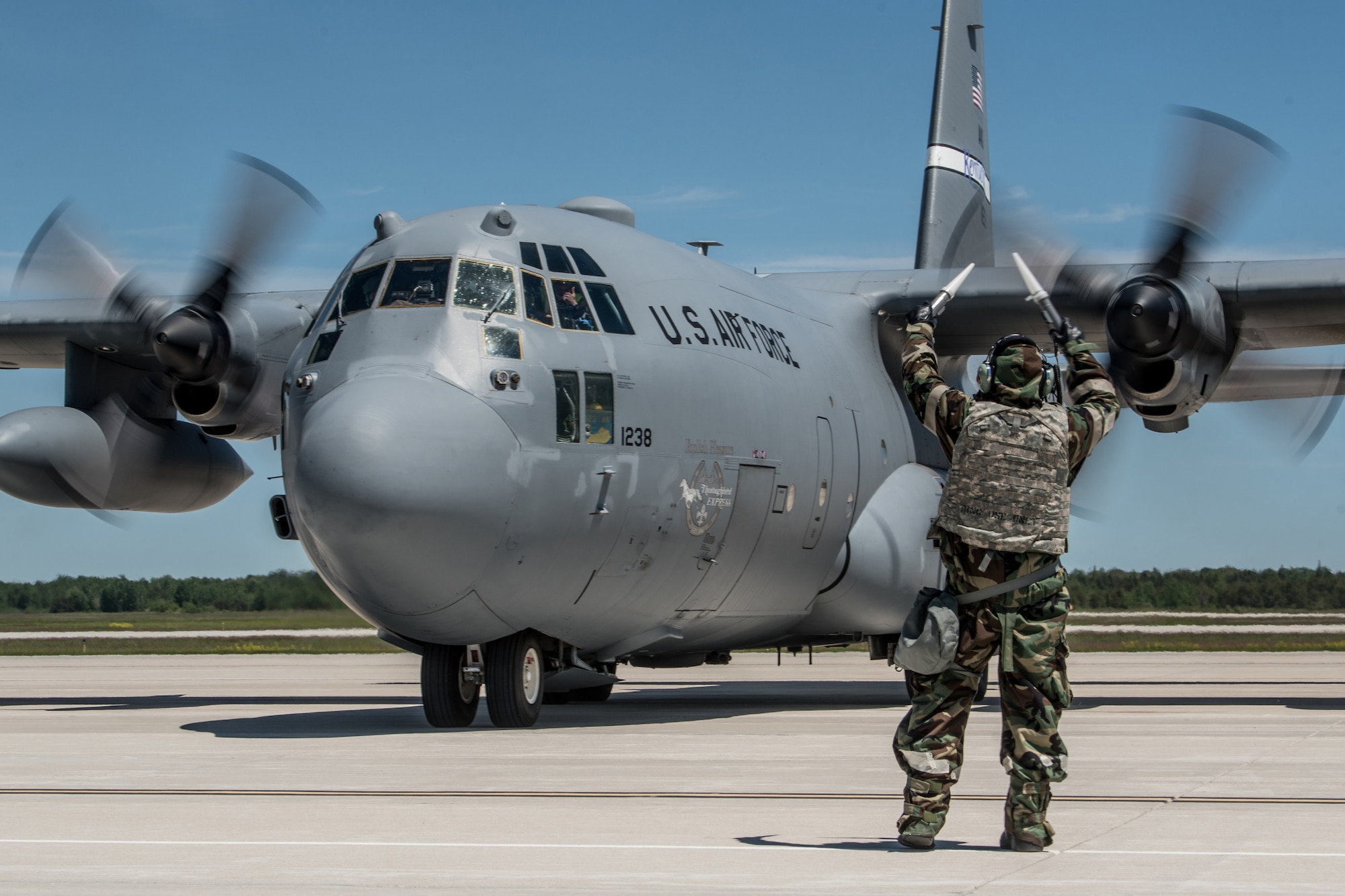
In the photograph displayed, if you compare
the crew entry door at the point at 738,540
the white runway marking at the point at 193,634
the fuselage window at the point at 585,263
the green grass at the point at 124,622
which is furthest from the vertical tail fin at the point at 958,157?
the white runway marking at the point at 193,634

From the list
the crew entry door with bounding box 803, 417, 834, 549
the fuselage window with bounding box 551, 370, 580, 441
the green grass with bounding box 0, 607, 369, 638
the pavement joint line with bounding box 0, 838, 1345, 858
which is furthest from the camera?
the green grass with bounding box 0, 607, 369, 638

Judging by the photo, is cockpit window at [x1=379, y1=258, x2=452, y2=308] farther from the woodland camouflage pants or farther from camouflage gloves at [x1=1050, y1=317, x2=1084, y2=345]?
the woodland camouflage pants

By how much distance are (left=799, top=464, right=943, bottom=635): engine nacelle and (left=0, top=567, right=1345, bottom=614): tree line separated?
195 cm

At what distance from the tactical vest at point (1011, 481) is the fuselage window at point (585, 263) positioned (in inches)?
245

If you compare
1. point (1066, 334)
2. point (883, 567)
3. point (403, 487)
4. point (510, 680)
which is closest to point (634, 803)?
point (1066, 334)

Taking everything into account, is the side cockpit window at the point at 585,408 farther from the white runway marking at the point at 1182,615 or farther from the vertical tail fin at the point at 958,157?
the white runway marking at the point at 1182,615

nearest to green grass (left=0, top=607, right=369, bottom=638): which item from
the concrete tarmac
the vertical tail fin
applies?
the vertical tail fin

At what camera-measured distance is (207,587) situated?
29.8 meters

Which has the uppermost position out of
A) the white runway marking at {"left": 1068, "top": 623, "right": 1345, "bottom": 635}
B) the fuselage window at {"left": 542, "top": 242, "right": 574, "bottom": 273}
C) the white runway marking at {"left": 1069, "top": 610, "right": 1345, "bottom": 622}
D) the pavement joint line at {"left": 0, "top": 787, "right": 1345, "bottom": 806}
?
the fuselage window at {"left": 542, "top": 242, "right": 574, "bottom": 273}

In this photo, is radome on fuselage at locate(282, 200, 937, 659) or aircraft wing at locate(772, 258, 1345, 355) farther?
aircraft wing at locate(772, 258, 1345, 355)

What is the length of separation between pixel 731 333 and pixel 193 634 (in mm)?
42624

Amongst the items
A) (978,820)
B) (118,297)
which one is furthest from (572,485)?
(118,297)

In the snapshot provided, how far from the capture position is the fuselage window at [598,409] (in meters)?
11.6

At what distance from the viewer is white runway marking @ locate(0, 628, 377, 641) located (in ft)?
163
